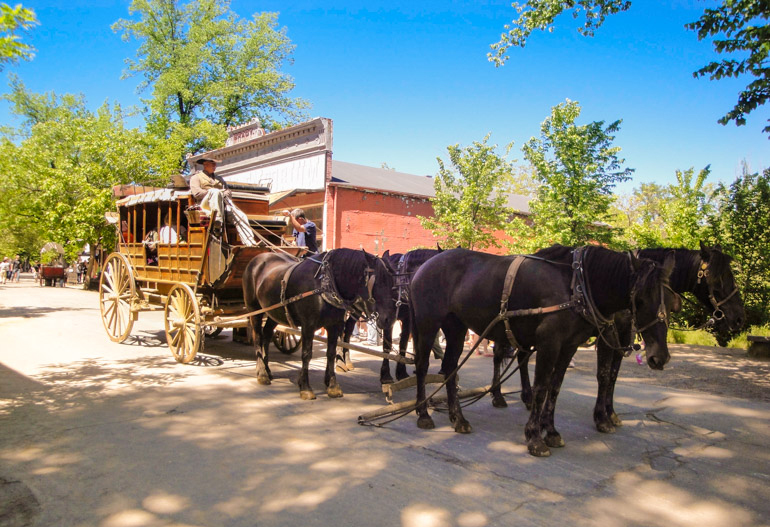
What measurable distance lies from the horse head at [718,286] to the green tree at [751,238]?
25.0 feet

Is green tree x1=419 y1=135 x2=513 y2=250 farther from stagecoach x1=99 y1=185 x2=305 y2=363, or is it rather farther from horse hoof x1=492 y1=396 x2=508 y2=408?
horse hoof x1=492 y1=396 x2=508 y2=408

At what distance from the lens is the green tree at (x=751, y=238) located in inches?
459

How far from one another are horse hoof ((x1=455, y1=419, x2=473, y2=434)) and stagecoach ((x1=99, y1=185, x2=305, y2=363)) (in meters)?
4.33

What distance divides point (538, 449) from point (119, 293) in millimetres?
9200

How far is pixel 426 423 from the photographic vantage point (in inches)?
218

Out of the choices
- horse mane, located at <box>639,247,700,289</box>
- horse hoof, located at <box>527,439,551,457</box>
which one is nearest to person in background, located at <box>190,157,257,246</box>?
horse hoof, located at <box>527,439,551,457</box>

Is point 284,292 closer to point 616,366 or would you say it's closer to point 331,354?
point 331,354

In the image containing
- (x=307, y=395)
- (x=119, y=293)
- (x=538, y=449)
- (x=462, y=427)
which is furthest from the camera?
(x=119, y=293)

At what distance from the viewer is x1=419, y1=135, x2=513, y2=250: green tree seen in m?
18.0

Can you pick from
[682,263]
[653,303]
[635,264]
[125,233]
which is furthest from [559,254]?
[125,233]

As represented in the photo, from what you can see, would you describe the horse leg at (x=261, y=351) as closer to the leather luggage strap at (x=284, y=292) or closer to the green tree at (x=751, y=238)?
the leather luggage strap at (x=284, y=292)

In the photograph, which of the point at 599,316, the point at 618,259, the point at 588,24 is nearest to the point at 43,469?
the point at 599,316

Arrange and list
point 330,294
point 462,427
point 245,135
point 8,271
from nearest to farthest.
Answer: point 462,427, point 330,294, point 245,135, point 8,271

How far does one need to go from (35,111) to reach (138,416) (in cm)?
4351
